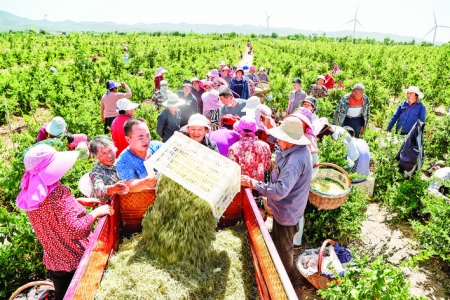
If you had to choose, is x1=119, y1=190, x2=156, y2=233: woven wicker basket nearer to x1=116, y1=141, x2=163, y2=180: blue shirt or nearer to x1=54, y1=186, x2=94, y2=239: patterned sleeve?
Result: x1=116, y1=141, x2=163, y2=180: blue shirt

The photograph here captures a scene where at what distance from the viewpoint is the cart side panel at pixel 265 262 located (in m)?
1.79

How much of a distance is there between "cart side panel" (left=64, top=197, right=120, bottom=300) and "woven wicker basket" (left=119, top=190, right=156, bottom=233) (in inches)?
3.8

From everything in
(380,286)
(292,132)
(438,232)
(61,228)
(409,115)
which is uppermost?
(292,132)

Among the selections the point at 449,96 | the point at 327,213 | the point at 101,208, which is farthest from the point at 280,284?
the point at 449,96

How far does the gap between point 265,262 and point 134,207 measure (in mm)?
1520

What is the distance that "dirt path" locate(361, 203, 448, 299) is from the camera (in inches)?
138

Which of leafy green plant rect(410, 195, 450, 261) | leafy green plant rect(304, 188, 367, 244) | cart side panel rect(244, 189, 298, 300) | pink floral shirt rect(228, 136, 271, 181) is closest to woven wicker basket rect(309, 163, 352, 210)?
leafy green plant rect(304, 188, 367, 244)

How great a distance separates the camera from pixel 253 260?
2.54 metres

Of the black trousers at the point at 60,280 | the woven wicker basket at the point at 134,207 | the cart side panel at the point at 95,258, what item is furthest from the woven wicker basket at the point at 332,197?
the black trousers at the point at 60,280

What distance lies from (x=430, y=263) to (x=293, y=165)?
301 cm

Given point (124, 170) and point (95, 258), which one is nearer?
point (95, 258)

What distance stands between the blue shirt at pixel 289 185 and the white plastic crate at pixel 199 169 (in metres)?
0.42

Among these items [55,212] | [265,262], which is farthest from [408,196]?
[55,212]

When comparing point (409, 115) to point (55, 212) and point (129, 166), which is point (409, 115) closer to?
point (129, 166)
